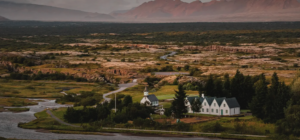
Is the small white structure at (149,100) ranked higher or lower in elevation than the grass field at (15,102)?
higher

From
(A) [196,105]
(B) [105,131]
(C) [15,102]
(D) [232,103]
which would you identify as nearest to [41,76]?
(C) [15,102]

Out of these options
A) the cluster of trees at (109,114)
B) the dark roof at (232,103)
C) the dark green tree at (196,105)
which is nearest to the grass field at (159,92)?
the cluster of trees at (109,114)

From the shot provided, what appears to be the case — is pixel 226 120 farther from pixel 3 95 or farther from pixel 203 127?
pixel 3 95

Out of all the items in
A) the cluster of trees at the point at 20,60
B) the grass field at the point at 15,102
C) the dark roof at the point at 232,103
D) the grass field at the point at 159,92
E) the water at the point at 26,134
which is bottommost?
the water at the point at 26,134

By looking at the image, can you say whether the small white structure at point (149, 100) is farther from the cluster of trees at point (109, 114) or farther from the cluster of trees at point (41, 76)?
the cluster of trees at point (41, 76)

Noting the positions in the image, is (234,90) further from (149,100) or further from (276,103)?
(149,100)

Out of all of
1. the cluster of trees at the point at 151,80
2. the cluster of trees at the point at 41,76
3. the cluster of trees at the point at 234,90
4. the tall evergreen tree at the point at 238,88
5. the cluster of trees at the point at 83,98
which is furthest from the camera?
the cluster of trees at the point at 41,76

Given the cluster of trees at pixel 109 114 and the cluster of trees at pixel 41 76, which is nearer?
the cluster of trees at pixel 109 114
